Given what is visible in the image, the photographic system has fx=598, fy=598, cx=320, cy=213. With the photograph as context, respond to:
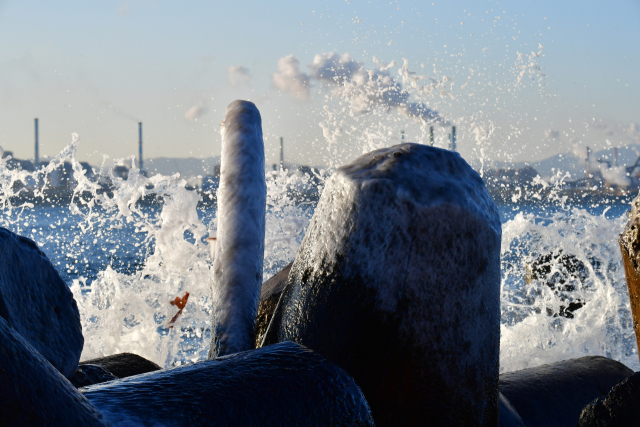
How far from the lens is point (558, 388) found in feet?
11.2

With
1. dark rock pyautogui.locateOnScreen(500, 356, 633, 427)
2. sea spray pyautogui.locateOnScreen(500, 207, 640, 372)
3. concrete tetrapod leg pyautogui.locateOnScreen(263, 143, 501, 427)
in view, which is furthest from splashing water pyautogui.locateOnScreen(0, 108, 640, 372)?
concrete tetrapod leg pyautogui.locateOnScreen(263, 143, 501, 427)

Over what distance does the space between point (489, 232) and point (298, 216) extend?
9.19 metres

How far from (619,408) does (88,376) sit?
2.27m

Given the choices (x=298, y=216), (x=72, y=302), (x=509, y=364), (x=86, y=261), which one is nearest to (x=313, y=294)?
(x=72, y=302)

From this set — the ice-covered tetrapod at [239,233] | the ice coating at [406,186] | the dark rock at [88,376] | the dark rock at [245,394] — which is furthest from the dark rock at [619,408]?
the dark rock at [88,376]

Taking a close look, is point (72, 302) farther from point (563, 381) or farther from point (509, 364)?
point (509, 364)

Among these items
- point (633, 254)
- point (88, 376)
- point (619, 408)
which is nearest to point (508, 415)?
point (619, 408)

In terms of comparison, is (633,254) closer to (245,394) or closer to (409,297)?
(409,297)

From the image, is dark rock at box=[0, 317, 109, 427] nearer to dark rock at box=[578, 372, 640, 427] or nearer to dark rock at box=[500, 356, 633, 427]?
Answer: dark rock at box=[578, 372, 640, 427]

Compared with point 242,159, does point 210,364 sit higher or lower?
lower

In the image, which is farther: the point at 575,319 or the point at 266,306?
the point at 575,319

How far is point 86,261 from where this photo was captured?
3503 centimetres

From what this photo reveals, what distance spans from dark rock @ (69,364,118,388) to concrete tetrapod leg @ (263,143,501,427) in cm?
84

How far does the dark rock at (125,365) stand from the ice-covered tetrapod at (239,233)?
640mm
